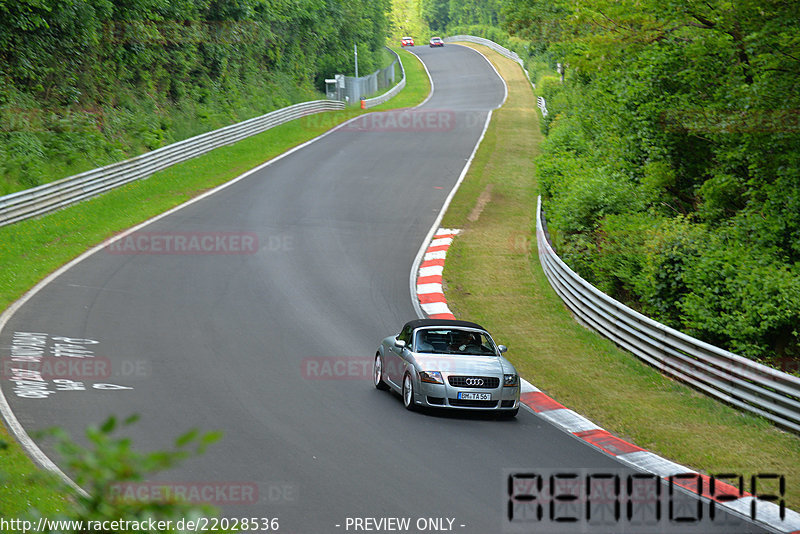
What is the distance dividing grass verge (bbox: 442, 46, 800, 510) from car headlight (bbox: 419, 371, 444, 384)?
2.30 m

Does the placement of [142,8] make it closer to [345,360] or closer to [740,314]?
[345,360]

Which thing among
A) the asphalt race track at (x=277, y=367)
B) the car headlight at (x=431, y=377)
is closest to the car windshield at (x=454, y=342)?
the car headlight at (x=431, y=377)

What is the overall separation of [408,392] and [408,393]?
0.05ft

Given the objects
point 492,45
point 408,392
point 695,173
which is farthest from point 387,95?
point 408,392

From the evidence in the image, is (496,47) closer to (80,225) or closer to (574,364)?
(80,225)

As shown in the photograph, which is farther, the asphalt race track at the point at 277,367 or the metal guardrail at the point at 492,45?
the metal guardrail at the point at 492,45

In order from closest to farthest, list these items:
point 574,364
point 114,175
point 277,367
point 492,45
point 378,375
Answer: point 378,375 → point 277,367 → point 574,364 → point 114,175 → point 492,45

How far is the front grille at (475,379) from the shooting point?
40.4 ft

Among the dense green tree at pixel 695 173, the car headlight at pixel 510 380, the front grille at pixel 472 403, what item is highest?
the dense green tree at pixel 695 173

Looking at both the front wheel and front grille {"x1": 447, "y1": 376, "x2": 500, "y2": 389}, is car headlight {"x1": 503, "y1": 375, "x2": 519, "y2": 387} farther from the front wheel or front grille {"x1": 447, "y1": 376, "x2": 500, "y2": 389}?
the front wheel

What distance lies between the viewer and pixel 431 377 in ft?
40.4

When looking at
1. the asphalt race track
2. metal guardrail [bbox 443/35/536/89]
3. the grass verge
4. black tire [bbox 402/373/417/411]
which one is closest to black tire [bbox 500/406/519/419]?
the asphalt race track

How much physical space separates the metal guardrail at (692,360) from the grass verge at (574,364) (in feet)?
0.66

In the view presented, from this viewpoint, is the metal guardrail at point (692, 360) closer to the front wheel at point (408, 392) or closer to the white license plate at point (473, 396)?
the white license plate at point (473, 396)
